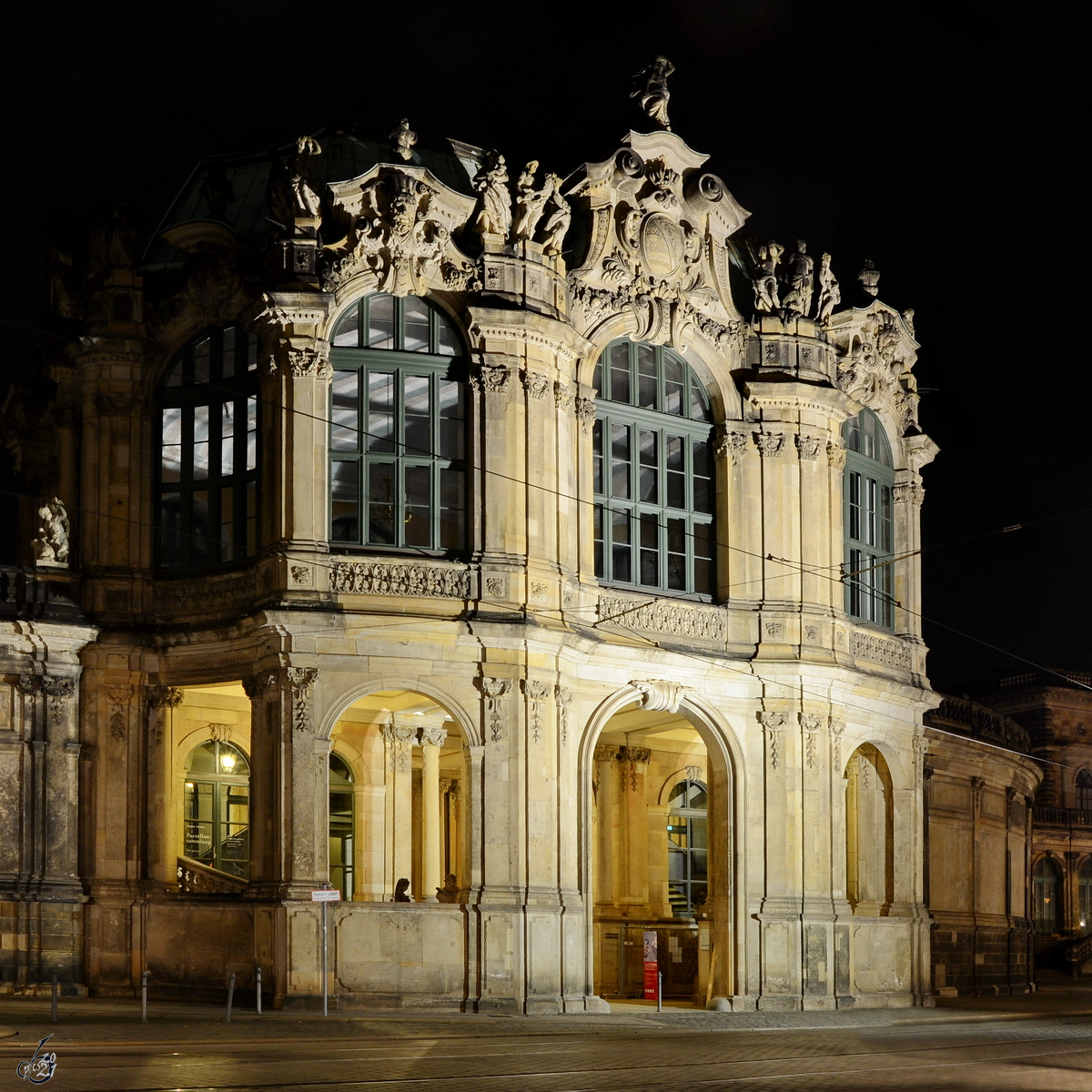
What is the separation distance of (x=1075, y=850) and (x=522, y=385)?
49.9m

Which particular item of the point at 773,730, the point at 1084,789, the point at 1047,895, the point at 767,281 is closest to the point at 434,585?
the point at 773,730

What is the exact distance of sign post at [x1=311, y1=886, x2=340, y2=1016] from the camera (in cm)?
3209

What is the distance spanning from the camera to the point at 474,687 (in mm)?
35062

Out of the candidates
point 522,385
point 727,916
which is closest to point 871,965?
point 727,916

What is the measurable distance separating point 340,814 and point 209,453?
333 inches

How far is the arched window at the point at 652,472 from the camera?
3841 centimetres

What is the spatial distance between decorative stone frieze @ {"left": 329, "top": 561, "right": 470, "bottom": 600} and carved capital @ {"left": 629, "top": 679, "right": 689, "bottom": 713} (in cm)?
469

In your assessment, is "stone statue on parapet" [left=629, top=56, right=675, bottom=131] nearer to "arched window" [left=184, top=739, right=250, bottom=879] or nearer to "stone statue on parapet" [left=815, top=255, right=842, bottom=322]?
"stone statue on parapet" [left=815, top=255, right=842, bottom=322]

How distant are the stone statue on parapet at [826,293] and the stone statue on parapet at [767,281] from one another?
121cm

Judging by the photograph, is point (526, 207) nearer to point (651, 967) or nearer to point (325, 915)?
point (325, 915)

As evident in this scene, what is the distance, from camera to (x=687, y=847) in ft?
151

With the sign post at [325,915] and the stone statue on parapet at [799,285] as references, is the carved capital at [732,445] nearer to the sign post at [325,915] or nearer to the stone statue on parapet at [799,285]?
the stone statue on parapet at [799,285]

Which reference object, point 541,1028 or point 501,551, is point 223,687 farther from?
point 541,1028

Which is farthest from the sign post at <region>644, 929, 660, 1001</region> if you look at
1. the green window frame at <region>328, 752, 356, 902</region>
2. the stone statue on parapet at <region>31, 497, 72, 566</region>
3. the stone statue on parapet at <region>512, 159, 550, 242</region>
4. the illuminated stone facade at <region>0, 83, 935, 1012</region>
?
the stone statue on parapet at <region>512, 159, 550, 242</region>
